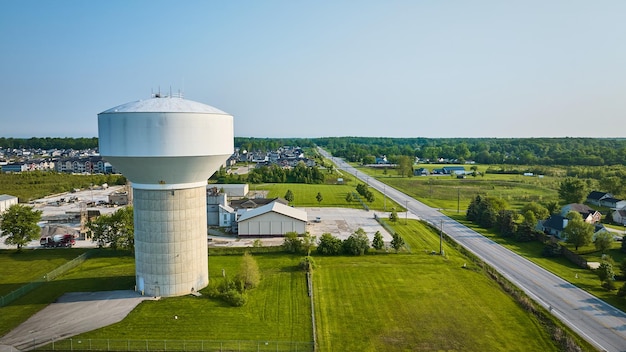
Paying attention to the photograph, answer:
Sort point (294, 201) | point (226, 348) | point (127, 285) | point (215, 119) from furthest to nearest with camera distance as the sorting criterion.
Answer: point (294, 201)
point (127, 285)
point (215, 119)
point (226, 348)

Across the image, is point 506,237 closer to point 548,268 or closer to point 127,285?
point 548,268

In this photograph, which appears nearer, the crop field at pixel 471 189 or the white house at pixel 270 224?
the white house at pixel 270 224

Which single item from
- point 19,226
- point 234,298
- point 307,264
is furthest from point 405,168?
point 234,298

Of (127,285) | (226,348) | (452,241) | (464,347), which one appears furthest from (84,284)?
(452,241)

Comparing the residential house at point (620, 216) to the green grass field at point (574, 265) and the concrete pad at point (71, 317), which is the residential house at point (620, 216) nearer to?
the green grass field at point (574, 265)

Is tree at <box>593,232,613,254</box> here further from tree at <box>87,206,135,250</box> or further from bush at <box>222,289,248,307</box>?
tree at <box>87,206,135,250</box>

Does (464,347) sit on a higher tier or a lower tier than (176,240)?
lower

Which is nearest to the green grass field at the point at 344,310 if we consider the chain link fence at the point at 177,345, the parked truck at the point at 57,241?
the chain link fence at the point at 177,345

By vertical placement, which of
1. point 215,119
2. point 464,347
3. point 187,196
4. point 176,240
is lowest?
point 464,347
